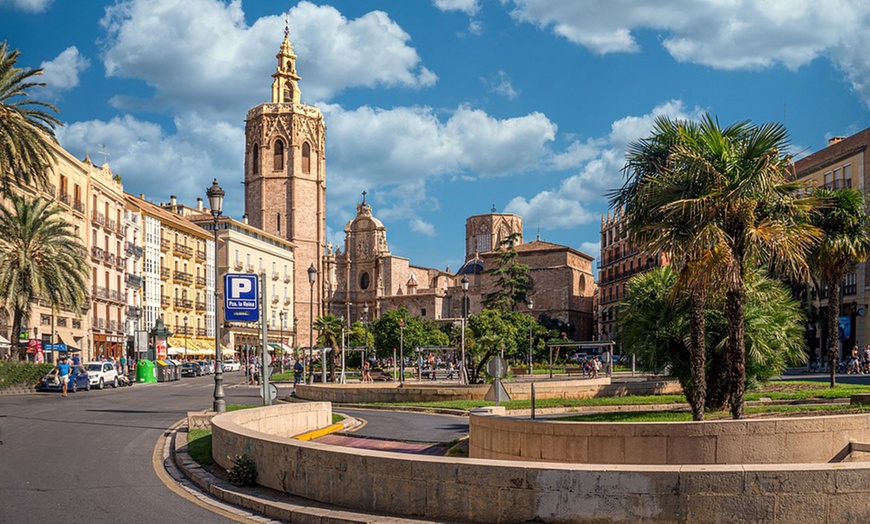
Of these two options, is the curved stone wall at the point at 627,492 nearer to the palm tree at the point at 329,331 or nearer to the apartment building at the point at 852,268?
the palm tree at the point at 329,331

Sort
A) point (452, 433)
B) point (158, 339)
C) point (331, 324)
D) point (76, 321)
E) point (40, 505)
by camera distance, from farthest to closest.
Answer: point (158, 339)
point (76, 321)
point (331, 324)
point (452, 433)
point (40, 505)

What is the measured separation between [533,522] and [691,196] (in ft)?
36.3

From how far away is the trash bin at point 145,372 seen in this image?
5172cm

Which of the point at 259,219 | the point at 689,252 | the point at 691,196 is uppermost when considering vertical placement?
the point at 259,219

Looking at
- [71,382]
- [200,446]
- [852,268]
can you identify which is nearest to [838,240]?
[852,268]

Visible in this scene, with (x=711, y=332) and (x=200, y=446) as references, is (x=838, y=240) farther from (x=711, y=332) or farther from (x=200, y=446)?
(x=200, y=446)

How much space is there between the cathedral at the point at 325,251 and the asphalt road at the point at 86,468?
88.3 meters

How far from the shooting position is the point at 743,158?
57.7 feet

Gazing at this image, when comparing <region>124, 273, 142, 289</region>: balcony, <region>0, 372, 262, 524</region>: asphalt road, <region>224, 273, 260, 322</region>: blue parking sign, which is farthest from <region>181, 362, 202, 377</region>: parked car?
<region>224, 273, 260, 322</region>: blue parking sign

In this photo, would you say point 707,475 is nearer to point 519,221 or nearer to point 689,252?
point 689,252

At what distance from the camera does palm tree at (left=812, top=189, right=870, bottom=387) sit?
3155 centimetres

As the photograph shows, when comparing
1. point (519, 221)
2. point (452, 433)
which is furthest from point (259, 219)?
point (452, 433)

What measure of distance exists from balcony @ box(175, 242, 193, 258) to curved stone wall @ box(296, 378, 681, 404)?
5537 cm

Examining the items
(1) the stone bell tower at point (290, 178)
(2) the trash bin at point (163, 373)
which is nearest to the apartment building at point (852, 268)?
(2) the trash bin at point (163, 373)
